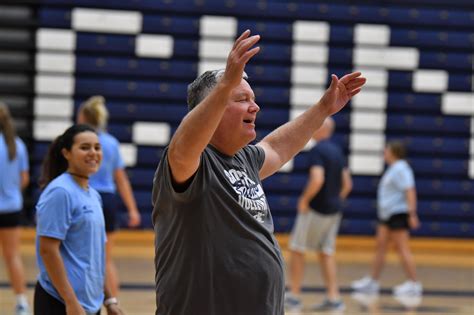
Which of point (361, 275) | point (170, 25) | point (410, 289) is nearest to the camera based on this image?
point (410, 289)

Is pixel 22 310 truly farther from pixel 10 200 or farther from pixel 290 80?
pixel 290 80

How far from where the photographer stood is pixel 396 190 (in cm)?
1159

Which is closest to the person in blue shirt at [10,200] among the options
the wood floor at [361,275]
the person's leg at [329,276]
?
the wood floor at [361,275]

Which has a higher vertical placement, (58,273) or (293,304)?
(58,273)

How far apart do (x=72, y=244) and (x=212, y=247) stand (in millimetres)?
1456

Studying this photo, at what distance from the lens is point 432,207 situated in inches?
578

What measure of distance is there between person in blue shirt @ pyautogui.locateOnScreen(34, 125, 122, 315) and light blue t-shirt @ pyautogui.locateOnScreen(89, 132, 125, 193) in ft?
11.4

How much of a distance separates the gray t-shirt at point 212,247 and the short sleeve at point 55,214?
1.20m

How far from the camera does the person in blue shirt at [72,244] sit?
4.53 m

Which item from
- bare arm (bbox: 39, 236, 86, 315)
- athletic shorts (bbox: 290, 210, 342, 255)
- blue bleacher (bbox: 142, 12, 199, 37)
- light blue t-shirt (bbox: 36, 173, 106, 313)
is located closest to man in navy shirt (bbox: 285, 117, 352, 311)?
athletic shorts (bbox: 290, 210, 342, 255)

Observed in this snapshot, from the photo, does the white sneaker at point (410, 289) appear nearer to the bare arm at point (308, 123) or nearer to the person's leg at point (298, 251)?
the person's leg at point (298, 251)

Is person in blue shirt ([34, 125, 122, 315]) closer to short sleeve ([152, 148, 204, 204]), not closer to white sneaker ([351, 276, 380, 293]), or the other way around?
short sleeve ([152, 148, 204, 204])

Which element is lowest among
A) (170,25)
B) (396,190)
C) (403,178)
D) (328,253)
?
(328,253)

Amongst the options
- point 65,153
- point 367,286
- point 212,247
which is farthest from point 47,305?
point 367,286
